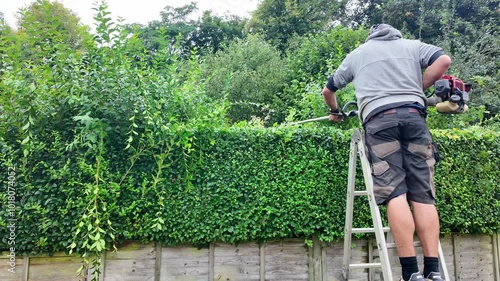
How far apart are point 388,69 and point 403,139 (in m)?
0.46

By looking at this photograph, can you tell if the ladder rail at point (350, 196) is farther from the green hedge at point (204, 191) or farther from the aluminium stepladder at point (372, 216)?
the green hedge at point (204, 191)

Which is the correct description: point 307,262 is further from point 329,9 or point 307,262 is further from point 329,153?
point 329,9

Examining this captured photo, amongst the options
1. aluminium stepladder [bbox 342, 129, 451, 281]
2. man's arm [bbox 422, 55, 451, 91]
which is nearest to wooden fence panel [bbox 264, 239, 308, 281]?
aluminium stepladder [bbox 342, 129, 451, 281]

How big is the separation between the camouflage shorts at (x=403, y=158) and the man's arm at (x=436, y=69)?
0.96 feet

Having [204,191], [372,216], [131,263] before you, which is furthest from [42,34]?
[372,216]

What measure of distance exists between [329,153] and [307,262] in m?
1.04

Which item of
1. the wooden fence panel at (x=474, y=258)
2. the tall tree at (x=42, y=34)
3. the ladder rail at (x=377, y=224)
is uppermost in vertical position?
the tall tree at (x=42, y=34)

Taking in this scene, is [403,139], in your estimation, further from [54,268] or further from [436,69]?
[54,268]

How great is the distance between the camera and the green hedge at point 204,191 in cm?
286

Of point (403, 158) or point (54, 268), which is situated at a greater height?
point (403, 158)

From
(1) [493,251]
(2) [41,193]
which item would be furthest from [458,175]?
(2) [41,193]

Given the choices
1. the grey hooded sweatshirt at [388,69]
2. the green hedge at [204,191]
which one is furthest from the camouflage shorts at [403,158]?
the green hedge at [204,191]

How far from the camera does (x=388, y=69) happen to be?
218 centimetres

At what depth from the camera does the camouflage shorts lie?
1998 mm
